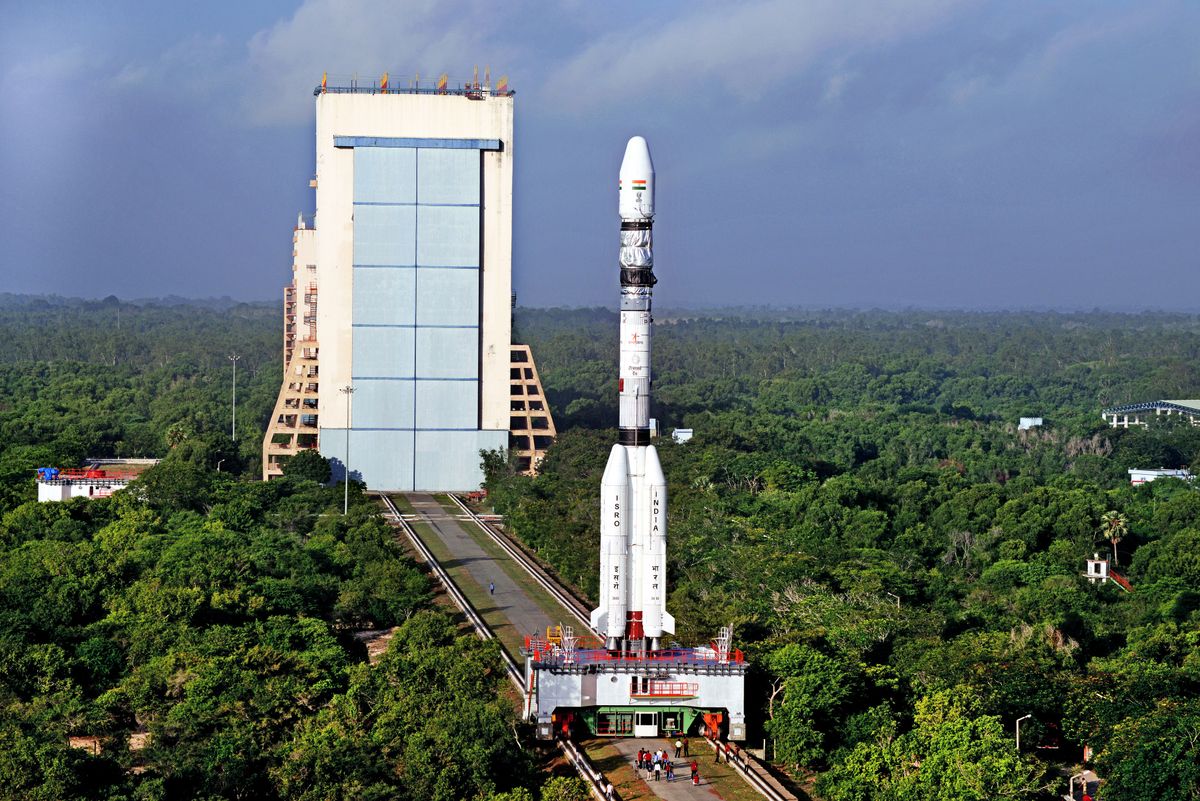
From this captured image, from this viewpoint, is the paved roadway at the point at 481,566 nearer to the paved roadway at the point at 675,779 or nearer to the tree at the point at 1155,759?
the paved roadway at the point at 675,779

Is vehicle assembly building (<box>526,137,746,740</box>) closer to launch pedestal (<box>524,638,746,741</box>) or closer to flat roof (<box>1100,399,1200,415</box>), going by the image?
launch pedestal (<box>524,638,746,741</box>)

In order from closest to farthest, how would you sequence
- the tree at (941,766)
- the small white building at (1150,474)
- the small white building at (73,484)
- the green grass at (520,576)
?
1. the tree at (941,766)
2. the green grass at (520,576)
3. the small white building at (73,484)
4. the small white building at (1150,474)

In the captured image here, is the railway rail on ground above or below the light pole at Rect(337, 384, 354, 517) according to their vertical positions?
below

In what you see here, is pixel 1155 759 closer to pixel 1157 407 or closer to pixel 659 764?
pixel 659 764

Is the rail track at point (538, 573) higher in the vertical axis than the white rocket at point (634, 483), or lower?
lower

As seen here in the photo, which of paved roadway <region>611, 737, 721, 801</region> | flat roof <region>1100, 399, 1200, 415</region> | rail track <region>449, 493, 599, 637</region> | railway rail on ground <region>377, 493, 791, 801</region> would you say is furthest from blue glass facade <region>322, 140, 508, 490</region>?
flat roof <region>1100, 399, 1200, 415</region>

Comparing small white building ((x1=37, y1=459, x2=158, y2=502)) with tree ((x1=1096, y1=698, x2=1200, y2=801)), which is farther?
small white building ((x1=37, y1=459, x2=158, y2=502))

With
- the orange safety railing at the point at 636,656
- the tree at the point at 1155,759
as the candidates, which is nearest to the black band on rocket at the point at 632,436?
the orange safety railing at the point at 636,656
